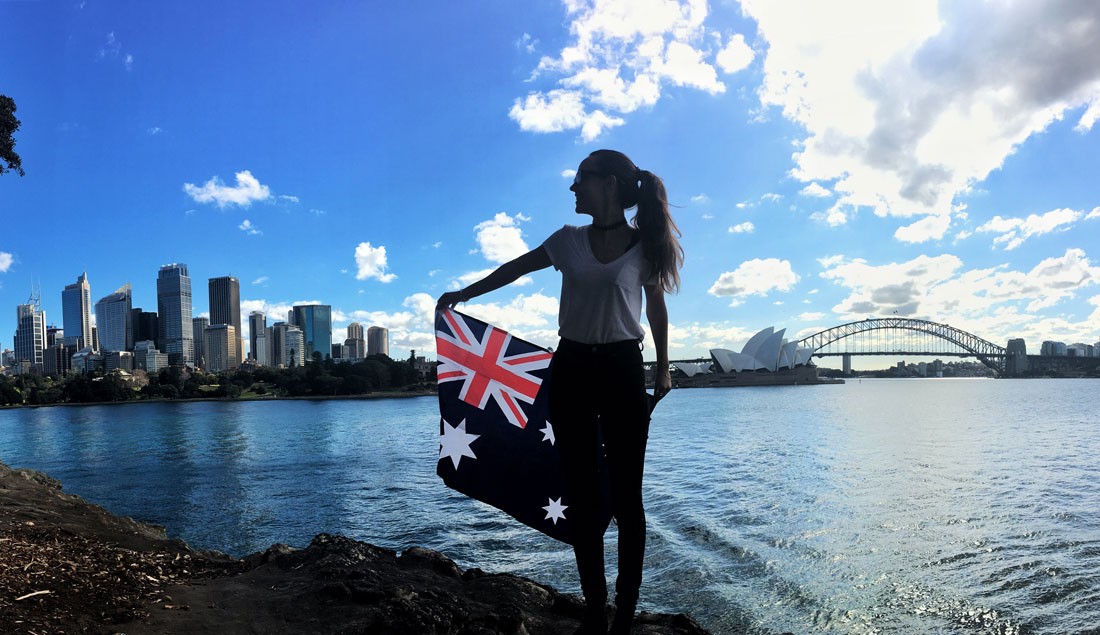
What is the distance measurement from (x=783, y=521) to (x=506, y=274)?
404 inches

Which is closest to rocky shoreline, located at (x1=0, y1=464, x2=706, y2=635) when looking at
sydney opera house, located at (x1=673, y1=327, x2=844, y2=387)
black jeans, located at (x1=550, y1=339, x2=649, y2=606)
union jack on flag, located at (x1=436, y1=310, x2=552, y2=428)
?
black jeans, located at (x1=550, y1=339, x2=649, y2=606)

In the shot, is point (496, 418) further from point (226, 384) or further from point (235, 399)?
point (226, 384)

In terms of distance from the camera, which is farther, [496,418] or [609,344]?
[496,418]

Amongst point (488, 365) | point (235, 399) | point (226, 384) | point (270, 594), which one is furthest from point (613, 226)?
point (226, 384)

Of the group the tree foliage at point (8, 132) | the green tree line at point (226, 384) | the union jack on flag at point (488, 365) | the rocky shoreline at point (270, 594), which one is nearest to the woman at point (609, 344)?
the rocky shoreline at point (270, 594)

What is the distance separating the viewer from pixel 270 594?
3.39 meters

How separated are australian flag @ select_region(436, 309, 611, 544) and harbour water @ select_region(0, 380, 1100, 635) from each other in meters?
3.81

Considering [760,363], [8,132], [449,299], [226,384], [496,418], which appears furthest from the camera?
[760,363]

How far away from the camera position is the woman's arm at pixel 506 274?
8.78ft

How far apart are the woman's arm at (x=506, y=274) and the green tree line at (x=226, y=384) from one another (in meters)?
124

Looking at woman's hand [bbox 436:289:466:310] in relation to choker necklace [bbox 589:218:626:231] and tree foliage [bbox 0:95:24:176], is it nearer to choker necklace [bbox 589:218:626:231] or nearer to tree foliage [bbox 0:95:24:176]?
choker necklace [bbox 589:218:626:231]

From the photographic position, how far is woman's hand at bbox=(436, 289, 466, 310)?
10.1 feet

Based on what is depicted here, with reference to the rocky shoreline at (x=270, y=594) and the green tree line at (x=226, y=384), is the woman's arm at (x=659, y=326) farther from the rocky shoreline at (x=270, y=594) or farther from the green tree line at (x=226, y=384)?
the green tree line at (x=226, y=384)

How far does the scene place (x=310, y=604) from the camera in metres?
3.14
